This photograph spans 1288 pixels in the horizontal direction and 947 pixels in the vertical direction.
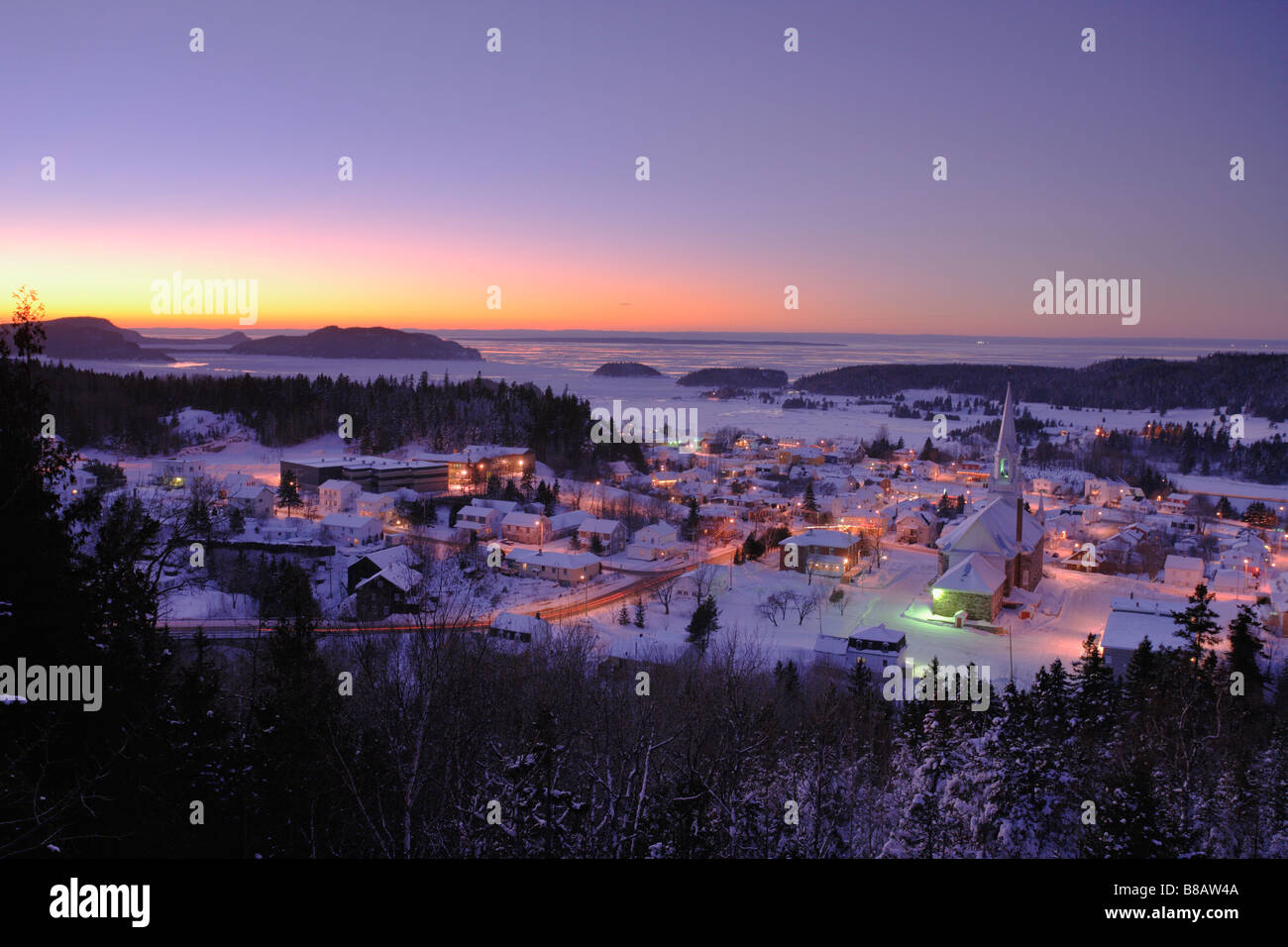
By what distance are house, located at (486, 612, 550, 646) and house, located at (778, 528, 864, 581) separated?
1264 cm

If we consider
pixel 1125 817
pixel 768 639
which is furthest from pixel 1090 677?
pixel 1125 817

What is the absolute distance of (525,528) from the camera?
33.4 m

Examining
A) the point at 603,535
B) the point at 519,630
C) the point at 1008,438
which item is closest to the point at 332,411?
the point at 603,535

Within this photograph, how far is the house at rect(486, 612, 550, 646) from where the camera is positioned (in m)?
17.6

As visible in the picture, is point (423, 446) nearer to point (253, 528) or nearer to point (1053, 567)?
point (253, 528)

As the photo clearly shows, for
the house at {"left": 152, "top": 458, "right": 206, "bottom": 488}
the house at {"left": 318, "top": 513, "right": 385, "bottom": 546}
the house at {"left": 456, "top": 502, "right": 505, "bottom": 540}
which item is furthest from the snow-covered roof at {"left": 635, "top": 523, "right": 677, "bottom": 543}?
the house at {"left": 152, "top": 458, "right": 206, "bottom": 488}

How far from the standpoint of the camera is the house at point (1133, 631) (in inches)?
727

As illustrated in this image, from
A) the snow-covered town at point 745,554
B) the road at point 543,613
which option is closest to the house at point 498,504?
the snow-covered town at point 745,554

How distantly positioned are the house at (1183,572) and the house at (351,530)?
97.2 feet

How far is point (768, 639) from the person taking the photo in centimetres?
2069

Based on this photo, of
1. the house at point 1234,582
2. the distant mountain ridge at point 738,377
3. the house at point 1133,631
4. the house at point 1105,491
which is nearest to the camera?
the house at point 1133,631

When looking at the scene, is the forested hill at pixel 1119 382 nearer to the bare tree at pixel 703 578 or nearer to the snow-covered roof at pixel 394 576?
the bare tree at pixel 703 578

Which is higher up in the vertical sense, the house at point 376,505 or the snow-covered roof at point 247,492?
the snow-covered roof at point 247,492
